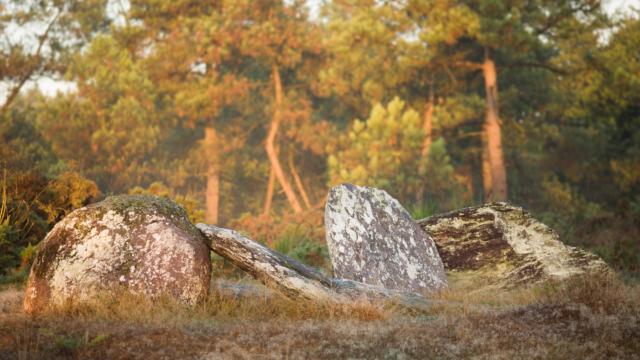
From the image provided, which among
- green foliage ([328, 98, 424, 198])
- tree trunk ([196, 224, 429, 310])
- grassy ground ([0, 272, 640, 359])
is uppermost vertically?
green foliage ([328, 98, 424, 198])

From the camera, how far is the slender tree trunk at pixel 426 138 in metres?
25.6

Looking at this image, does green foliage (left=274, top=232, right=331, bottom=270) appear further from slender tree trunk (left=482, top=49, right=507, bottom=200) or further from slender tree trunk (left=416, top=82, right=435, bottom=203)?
slender tree trunk (left=482, top=49, right=507, bottom=200)

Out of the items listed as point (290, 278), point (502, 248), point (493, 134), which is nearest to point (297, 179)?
point (493, 134)

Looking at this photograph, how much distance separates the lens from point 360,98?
3391 centimetres

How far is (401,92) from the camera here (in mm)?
30250

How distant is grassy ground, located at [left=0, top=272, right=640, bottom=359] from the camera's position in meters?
5.55

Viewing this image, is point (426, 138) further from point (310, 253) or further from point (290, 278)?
point (290, 278)

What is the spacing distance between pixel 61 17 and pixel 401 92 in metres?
15.7

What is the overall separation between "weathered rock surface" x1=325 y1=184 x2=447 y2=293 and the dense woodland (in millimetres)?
7577

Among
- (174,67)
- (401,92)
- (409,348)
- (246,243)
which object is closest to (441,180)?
(401,92)

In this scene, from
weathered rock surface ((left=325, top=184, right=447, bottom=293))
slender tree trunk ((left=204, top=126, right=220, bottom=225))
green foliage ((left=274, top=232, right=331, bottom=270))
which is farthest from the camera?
slender tree trunk ((left=204, top=126, right=220, bottom=225))

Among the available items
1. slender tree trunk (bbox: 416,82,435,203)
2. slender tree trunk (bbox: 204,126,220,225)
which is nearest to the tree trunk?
slender tree trunk (bbox: 416,82,435,203)

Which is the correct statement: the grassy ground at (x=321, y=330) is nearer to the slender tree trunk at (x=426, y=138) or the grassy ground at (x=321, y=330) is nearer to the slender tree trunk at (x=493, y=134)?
the slender tree trunk at (x=493, y=134)

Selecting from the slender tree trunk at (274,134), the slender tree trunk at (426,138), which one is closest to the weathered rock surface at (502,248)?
the slender tree trunk at (426,138)
